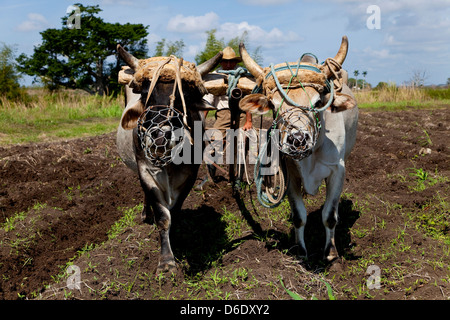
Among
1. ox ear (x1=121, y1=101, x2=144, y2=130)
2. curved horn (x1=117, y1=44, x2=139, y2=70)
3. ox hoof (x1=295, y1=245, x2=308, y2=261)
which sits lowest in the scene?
ox hoof (x1=295, y1=245, x2=308, y2=261)

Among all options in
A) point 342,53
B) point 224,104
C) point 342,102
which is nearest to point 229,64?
point 224,104

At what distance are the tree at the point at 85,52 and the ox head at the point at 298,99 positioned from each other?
24.4m

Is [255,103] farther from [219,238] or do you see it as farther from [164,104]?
[219,238]

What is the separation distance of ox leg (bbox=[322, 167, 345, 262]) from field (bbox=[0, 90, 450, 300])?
0.13 metres

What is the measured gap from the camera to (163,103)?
364cm

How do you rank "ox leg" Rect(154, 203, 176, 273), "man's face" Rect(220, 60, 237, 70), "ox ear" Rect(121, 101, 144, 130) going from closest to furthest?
"ox ear" Rect(121, 101, 144, 130), "ox leg" Rect(154, 203, 176, 273), "man's face" Rect(220, 60, 237, 70)

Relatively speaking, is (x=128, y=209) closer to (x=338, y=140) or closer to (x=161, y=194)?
(x=161, y=194)

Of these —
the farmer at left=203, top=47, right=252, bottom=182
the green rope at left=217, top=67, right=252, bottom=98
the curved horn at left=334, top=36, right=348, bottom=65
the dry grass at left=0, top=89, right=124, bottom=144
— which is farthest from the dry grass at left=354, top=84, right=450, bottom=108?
the curved horn at left=334, top=36, right=348, bottom=65

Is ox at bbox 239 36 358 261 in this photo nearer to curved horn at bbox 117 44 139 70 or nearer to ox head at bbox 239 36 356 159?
ox head at bbox 239 36 356 159

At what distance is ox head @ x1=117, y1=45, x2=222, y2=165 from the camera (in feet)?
11.5

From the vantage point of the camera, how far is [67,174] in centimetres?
718

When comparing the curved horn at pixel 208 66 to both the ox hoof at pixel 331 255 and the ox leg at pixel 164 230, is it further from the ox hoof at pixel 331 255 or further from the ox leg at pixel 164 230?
the ox hoof at pixel 331 255

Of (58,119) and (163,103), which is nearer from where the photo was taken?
(163,103)

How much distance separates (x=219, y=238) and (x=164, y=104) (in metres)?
1.86
